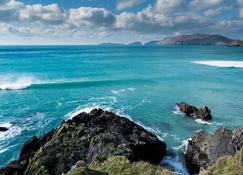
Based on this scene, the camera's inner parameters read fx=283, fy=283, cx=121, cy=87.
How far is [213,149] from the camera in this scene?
21984 mm

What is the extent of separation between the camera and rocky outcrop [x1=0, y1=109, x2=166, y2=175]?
63.5 feet

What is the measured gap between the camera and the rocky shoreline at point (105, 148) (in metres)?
19.1

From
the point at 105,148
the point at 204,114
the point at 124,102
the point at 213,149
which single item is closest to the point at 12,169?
the point at 105,148

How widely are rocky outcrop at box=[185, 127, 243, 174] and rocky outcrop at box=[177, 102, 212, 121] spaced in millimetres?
11041

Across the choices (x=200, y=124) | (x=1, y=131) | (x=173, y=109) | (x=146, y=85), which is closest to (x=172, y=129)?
(x=200, y=124)

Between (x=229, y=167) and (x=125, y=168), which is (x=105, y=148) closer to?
(x=125, y=168)

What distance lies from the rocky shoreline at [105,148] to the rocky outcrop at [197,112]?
9.71 meters

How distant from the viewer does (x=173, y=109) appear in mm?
39188

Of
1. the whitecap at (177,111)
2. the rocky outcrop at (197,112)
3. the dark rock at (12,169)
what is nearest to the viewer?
the dark rock at (12,169)

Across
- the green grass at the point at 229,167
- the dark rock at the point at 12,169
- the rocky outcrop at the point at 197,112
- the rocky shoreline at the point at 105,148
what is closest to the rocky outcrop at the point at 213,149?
the rocky shoreline at the point at 105,148

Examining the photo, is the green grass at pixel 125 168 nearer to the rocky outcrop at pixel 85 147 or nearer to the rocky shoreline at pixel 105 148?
the rocky shoreline at pixel 105 148

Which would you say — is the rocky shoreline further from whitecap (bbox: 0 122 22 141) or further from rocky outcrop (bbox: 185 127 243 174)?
whitecap (bbox: 0 122 22 141)

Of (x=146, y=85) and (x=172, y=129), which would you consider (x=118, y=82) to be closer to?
(x=146, y=85)

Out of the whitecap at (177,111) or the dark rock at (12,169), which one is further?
the whitecap at (177,111)
